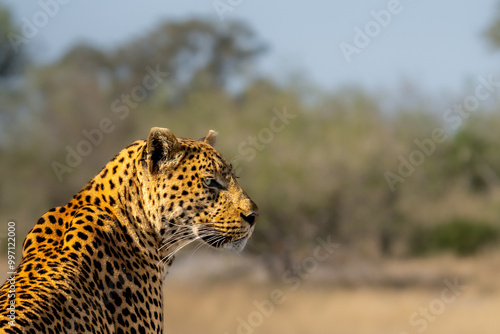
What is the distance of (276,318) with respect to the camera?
82.1ft

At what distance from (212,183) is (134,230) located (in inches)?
18.2

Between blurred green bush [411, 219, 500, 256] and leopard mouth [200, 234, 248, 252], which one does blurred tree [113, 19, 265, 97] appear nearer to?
blurred green bush [411, 219, 500, 256]

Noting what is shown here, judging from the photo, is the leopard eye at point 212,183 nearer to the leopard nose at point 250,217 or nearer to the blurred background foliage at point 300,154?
the leopard nose at point 250,217

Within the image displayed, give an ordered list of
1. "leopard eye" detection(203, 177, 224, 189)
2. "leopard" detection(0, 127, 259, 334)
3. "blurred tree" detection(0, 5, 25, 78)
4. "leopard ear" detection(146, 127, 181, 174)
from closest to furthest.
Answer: "leopard" detection(0, 127, 259, 334) < "leopard ear" detection(146, 127, 181, 174) < "leopard eye" detection(203, 177, 224, 189) < "blurred tree" detection(0, 5, 25, 78)

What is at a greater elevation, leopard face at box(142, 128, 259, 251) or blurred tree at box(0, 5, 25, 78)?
blurred tree at box(0, 5, 25, 78)

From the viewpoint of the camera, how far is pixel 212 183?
196 inches

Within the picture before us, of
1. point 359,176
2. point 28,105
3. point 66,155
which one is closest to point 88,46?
point 28,105

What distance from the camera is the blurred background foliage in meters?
27.8

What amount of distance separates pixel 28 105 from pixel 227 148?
722cm
